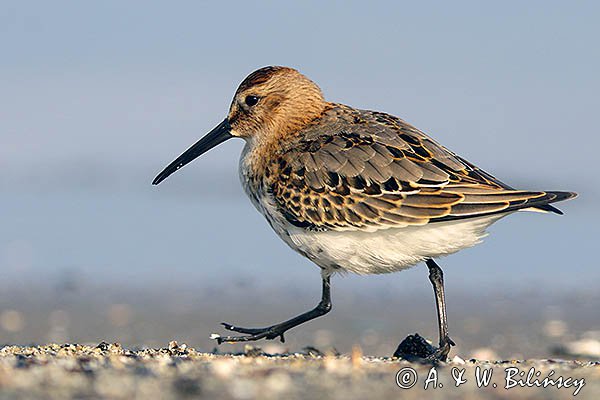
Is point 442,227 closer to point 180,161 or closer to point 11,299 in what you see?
point 180,161

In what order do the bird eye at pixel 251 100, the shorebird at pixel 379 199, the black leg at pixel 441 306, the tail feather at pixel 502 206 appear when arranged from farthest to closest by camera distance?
the bird eye at pixel 251 100 < the black leg at pixel 441 306 < the shorebird at pixel 379 199 < the tail feather at pixel 502 206

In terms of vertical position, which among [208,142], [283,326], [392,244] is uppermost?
[208,142]

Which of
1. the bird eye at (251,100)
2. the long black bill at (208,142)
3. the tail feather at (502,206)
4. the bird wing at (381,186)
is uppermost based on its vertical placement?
the bird eye at (251,100)

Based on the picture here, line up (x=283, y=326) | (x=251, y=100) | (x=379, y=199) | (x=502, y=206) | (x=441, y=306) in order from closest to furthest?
1. (x=502, y=206)
2. (x=379, y=199)
3. (x=441, y=306)
4. (x=283, y=326)
5. (x=251, y=100)

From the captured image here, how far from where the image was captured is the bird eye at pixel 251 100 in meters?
8.94

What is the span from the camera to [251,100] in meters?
8.95

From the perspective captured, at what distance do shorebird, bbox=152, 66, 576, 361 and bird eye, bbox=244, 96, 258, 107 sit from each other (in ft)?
2.75

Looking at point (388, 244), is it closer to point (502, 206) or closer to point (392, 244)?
point (392, 244)

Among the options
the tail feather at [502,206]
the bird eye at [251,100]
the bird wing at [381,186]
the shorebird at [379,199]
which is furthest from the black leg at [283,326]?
the bird eye at [251,100]

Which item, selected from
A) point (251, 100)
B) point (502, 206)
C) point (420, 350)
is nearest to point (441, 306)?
point (420, 350)

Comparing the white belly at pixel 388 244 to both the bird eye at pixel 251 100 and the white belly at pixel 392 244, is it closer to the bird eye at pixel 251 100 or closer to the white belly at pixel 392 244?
the white belly at pixel 392 244

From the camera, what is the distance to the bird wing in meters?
7.49

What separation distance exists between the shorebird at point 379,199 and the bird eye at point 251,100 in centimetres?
84

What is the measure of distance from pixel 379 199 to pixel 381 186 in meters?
0.11
